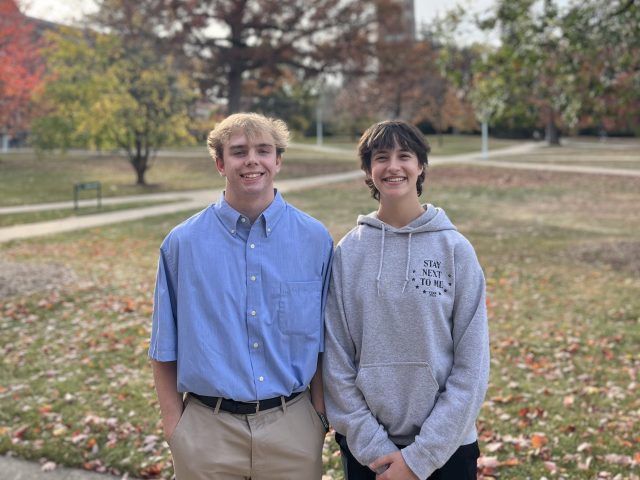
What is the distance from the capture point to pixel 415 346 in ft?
7.46

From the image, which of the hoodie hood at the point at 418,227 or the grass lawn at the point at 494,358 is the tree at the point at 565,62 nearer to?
the grass lawn at the point at 494,358

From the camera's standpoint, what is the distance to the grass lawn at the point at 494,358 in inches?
171

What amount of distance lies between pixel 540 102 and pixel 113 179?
20.1m

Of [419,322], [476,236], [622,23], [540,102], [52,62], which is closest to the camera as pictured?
[419,322]

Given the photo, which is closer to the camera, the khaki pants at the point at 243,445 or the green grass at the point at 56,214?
the khaki pants at the point at 243,445

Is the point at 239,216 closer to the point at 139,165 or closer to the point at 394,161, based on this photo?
the point at 394,161

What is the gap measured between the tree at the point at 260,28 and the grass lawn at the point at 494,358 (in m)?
16.2

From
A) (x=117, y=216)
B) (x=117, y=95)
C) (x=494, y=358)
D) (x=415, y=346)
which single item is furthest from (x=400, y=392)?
(x=117, y=95)

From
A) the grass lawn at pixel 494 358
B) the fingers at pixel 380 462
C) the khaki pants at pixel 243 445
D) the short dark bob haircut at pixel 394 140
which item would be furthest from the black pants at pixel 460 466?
the grass lawn at pixel 494 358

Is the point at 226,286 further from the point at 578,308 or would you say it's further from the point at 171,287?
the point at 578,308

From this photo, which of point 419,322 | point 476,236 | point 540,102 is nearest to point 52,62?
point 476,236

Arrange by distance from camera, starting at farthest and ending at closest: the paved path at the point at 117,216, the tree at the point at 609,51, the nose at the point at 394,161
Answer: the paved path at the point at 117,216 → the tree at the point at 609,51 → the nose at the point at 394,161

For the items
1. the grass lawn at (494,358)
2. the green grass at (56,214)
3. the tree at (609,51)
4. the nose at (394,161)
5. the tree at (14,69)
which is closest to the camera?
the nose at (394,161)

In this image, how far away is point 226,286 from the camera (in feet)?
7.75
